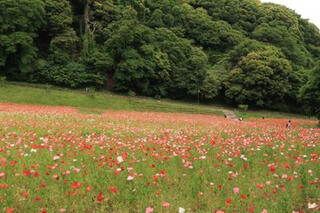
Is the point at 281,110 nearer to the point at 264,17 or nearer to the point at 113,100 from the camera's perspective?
the point at 113,100

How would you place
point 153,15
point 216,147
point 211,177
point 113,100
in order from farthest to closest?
point 153,15, point 113,100, point 216,147, point 211,177

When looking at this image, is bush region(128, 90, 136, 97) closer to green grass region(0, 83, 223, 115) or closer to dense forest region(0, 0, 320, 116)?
dense forest region(0, 0, 320, 116)

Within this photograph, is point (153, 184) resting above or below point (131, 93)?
below

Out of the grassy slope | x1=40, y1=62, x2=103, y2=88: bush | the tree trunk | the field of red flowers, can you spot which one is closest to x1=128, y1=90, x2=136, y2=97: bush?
the grassy slope

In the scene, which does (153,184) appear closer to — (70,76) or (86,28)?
(70,76)

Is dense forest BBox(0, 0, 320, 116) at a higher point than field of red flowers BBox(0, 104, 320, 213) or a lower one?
higher

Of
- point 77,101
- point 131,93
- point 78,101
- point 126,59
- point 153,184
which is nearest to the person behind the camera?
point 153,184

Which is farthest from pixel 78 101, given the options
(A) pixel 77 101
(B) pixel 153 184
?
(B) pixel 153 184

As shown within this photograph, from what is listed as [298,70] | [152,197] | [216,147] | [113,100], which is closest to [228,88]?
[298,70]

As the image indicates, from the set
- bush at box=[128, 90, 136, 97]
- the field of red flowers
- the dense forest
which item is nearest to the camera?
the field of red flowers

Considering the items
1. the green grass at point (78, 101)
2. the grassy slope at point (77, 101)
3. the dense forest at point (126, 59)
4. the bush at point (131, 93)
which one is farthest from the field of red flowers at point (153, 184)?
the dense forest at point (126, 59)

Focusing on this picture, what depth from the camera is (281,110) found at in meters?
56.5

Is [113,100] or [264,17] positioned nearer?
[113,100]

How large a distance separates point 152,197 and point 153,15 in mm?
76119
